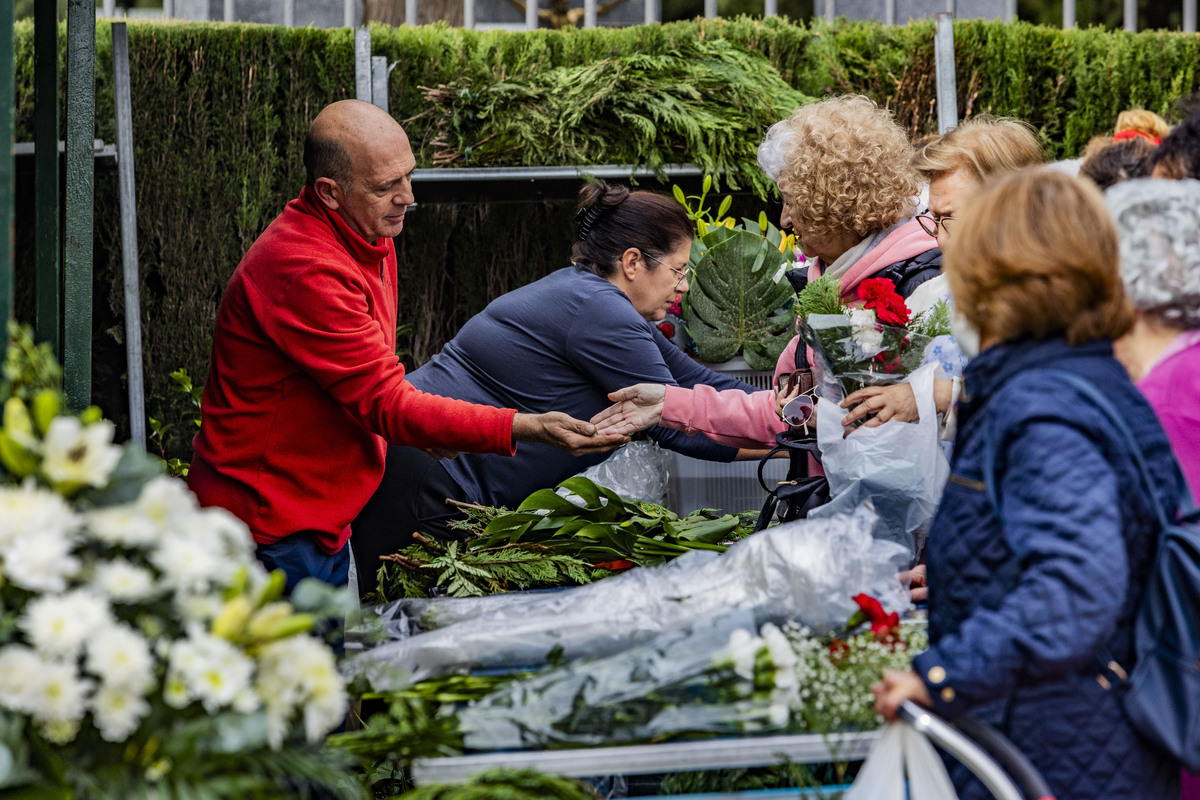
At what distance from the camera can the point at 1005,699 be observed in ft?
5.09

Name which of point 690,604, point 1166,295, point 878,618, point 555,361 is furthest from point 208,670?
point 555,361

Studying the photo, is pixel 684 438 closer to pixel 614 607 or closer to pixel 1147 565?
pixel 614 607

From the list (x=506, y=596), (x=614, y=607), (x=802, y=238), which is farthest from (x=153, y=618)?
(x=802, y=238)

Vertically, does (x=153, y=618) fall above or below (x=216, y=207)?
below

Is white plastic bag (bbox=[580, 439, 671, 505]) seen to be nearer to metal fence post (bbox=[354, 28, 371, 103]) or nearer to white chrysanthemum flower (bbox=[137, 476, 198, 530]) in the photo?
white chrysanthemum flower (bbox=[137, 476, 198, 530])

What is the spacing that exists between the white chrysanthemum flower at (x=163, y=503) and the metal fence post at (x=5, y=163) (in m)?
0.40

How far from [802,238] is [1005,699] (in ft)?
5.52

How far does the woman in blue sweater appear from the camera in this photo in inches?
127

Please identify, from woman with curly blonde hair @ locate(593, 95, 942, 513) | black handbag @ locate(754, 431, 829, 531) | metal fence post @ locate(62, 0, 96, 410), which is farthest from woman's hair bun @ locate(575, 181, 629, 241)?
metal fence post @ locate(62, 0, 96, 410)

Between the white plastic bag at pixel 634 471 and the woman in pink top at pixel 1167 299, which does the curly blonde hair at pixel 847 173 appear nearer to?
the white plastic bag at pixel 634 471

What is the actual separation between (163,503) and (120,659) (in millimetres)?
209

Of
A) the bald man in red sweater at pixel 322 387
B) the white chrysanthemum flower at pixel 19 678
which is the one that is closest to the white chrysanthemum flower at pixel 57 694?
the white chrysanthemum flower at pixel 19 678

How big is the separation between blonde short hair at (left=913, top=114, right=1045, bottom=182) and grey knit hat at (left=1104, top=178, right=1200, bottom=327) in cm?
128

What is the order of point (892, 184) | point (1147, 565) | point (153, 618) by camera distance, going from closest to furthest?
point (153, 618) < point (1147, 565) < point (892, 184)
